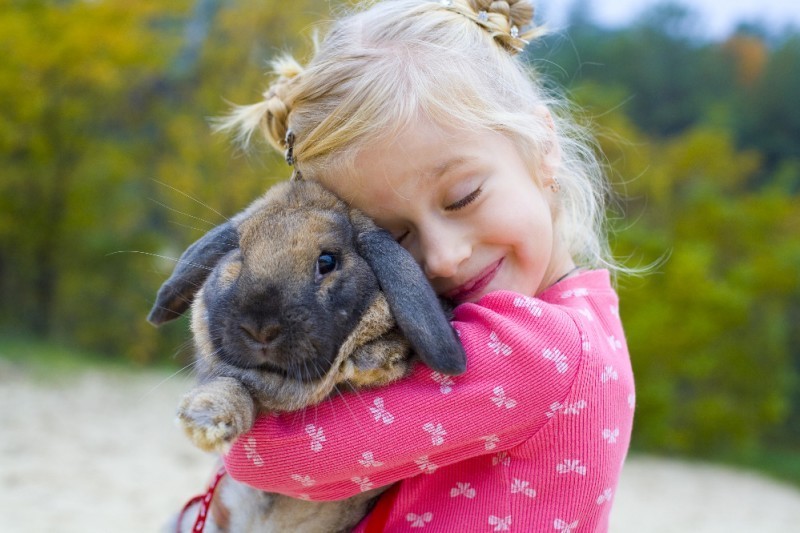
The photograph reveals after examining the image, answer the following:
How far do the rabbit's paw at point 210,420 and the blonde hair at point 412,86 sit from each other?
0.85 m

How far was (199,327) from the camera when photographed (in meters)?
2.58

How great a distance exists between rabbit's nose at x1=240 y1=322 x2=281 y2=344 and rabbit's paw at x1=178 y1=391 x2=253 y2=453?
0.19 m

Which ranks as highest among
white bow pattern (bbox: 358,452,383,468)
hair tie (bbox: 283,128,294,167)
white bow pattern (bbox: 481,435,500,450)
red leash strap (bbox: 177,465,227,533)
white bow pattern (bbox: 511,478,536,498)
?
hair tie (bbox: 283,128,294,167)

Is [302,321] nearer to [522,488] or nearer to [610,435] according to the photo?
[522,488]

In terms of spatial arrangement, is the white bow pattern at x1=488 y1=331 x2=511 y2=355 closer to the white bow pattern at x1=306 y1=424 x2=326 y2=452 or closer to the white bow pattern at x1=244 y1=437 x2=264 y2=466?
the white bow pattern at x1=306 y1=424 x2=326 y2=452

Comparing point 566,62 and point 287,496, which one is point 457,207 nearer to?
point 287,496

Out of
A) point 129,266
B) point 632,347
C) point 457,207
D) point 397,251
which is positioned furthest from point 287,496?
point 129,266

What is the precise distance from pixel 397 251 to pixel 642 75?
2834 cm

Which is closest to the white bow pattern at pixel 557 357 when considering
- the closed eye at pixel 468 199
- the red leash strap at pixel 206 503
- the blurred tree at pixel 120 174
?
the closed eye at pixel 468 199

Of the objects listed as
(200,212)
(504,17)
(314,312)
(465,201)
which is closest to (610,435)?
(465,201)

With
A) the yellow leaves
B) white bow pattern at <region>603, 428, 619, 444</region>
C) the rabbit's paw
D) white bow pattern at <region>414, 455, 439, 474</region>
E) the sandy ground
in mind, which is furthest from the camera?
the yellow leaves

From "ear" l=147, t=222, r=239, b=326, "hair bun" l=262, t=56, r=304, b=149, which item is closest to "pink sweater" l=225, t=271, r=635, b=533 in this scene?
"ear" l=147, t=222, r=239, b=326

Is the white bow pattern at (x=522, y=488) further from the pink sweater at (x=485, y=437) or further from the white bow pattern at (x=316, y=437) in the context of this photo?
the white bow pattern at (x=316, y=437)

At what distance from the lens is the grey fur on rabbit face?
2271 millimetres
